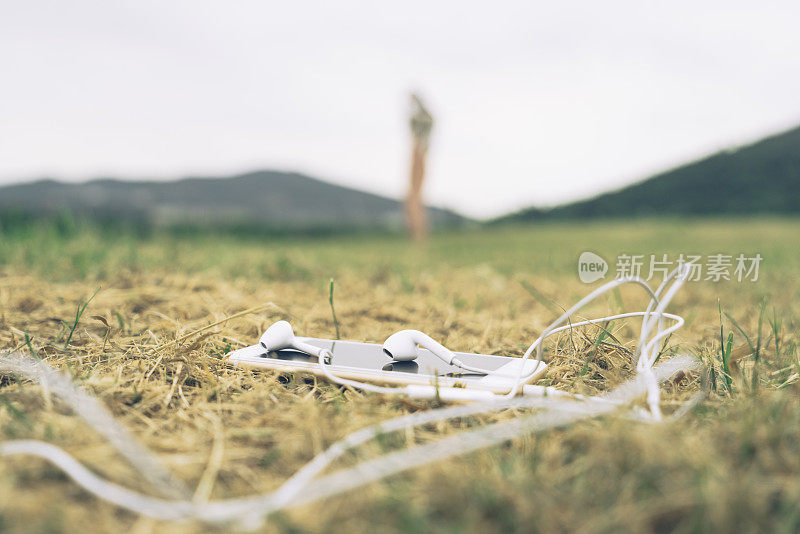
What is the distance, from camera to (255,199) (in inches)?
717

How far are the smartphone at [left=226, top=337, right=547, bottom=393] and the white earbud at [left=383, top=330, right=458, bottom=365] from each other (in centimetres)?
2

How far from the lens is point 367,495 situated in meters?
0.77

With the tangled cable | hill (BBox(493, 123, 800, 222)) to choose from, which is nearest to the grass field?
the tangled cable

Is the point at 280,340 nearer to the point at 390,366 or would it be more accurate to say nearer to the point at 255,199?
the point at 390,366

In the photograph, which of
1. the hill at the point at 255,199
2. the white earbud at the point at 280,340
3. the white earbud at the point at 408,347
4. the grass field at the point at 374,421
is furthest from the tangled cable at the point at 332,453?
the hill at the point at 255,199

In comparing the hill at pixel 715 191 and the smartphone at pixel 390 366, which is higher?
the hill at pixel 715 191

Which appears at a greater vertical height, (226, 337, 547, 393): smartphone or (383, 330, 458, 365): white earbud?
(383, 330, 458, 365): white earbud

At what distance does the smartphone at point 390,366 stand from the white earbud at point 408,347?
2cm

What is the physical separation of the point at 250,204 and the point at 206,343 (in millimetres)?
17008

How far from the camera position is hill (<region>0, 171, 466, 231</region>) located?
10953 millimetres

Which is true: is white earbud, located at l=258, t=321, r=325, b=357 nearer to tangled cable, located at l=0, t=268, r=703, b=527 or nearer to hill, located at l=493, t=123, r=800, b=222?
tangled cable, located at l=0, t=268, r=703, b=527

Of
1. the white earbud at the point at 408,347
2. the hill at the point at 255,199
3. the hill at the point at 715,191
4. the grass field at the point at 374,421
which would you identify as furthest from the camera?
the hill at the point at 715,191

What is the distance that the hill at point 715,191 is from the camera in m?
17.5

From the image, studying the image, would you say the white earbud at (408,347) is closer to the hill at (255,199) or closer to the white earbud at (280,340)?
the white earbud at (280,340)
